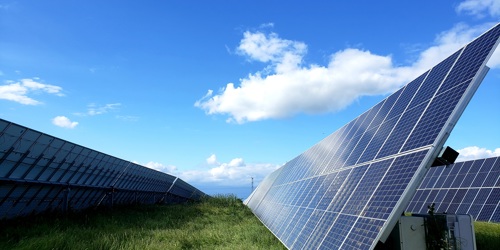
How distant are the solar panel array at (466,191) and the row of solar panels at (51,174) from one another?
23.9 metres

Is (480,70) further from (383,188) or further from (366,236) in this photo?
(366,236)

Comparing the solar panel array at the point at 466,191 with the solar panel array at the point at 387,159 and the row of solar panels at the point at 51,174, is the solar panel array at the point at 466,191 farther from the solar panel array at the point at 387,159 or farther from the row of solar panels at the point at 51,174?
the row of solar panels at the point at 51,174

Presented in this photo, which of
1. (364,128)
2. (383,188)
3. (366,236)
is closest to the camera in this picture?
(366,236)

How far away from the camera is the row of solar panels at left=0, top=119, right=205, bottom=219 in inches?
663

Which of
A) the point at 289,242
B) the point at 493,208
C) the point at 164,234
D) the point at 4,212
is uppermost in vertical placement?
the point at 493,208

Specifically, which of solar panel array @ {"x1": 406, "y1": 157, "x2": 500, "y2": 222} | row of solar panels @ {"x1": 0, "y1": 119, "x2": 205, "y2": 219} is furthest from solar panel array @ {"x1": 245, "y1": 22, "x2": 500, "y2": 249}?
solar panel array @ {"x1": 406, "y1": 157, "x2": 500, "y2": 222}

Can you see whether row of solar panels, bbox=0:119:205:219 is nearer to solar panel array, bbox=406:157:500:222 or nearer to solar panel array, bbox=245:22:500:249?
solar panel array, bbox=245:22:500:249

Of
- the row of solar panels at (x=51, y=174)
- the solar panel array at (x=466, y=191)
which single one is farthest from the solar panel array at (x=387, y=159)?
the solar panel array at (x=466, y=191)

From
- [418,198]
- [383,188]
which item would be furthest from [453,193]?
[383,188]

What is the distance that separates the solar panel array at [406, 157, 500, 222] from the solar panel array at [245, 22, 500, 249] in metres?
15.7

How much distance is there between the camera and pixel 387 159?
31.7 feet

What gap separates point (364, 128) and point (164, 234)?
9983 millimetres

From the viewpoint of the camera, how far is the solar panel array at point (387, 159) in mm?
7668

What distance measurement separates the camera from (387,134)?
432 inches
